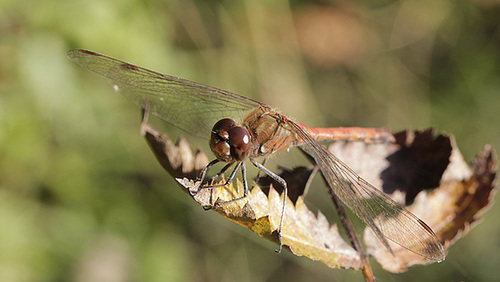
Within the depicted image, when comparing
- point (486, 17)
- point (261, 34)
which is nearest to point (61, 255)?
point (261, 34)

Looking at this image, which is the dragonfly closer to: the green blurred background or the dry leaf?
the dry leaf

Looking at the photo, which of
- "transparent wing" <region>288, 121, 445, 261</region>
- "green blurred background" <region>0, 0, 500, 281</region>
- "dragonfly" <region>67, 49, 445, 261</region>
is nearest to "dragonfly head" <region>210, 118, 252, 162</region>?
"dragonfly" <region>67, 49, 445, 261</region>

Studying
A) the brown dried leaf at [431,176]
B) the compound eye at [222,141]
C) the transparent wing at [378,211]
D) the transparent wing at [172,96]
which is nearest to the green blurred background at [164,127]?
the transparent wing at [172,96]

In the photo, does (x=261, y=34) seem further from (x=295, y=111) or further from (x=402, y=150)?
(x=402, y=150)

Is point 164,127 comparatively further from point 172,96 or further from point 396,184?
point 396,184

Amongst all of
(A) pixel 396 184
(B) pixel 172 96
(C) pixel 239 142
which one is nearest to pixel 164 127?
(B) pixel 172 96
